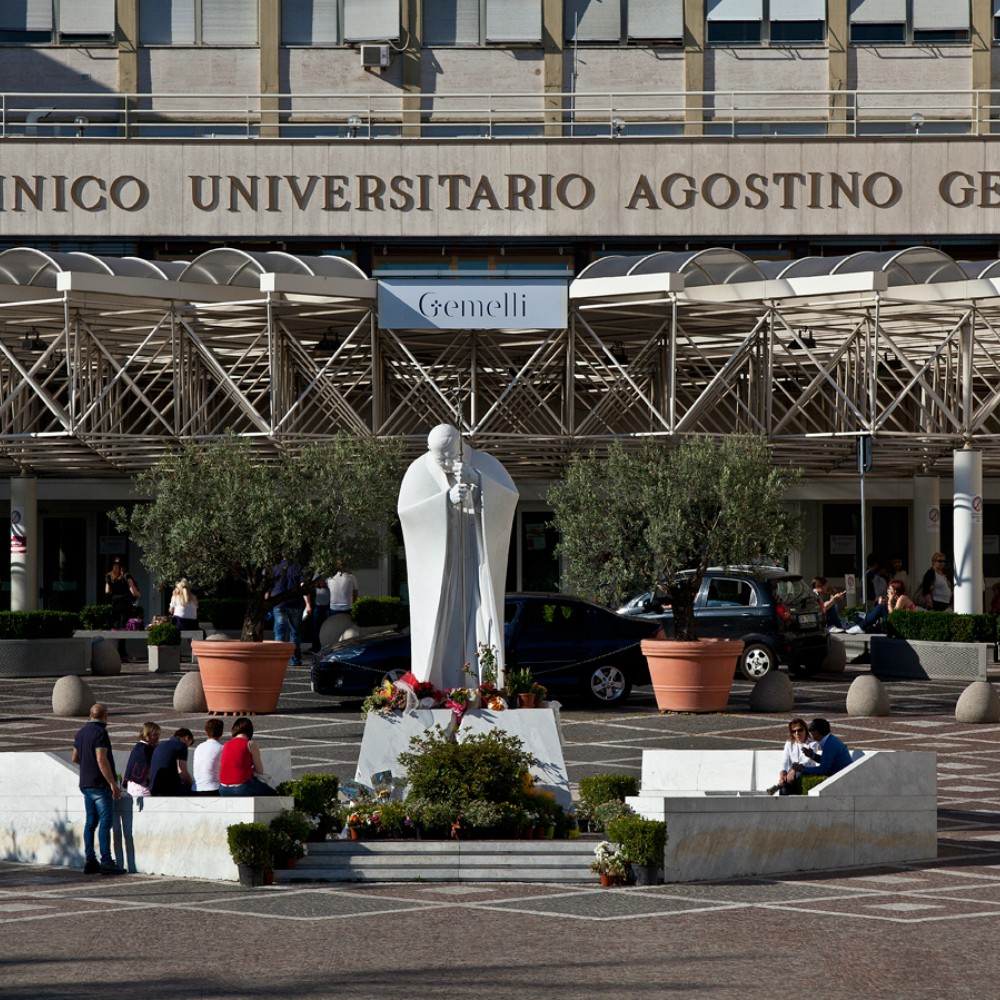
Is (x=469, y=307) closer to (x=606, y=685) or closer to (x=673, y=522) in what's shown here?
(x=673, y=522)

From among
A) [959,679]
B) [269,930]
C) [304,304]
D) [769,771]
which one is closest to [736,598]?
[959,679]

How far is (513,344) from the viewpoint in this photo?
1176 inches

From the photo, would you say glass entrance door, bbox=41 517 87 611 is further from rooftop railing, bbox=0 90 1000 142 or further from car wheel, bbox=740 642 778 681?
car wheel, bbox=740 642 778 681

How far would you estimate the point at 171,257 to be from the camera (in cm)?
3766

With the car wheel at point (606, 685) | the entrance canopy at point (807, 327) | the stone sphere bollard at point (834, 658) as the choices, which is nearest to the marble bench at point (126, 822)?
the car wheel at point (606, 685)

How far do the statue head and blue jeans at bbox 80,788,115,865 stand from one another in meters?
3.40

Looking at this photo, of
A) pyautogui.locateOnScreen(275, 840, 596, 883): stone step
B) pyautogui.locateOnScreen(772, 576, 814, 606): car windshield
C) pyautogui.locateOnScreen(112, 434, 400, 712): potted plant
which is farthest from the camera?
pyautogui.locateOnScreen(772, 576, 814, 606): car windshield

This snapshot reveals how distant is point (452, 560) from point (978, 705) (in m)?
8.76

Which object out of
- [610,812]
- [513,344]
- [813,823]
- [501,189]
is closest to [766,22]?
[501,189]

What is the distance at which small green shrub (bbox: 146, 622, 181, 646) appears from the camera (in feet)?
90.8

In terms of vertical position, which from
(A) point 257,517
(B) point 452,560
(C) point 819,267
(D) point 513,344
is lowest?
(B) point 452,560

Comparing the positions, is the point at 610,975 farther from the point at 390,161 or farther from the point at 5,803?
the point at 390,161

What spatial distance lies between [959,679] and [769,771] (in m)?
12.1

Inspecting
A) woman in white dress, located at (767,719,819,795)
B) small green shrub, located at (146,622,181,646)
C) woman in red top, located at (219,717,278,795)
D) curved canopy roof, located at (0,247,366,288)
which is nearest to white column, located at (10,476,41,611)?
small green shrub, located at (146,622,181,646)
